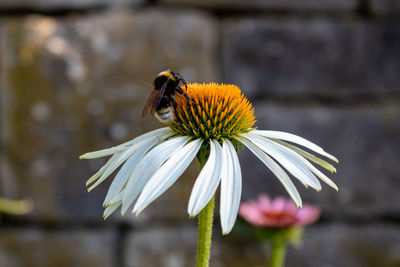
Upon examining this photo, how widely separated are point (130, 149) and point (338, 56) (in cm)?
141

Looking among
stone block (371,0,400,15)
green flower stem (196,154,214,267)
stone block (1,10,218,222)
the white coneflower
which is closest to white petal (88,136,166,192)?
the white coneflower

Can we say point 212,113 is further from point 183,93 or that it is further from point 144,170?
point 144,170

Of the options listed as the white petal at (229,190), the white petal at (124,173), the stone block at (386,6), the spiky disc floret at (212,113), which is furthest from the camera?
the stone block at (386,6)

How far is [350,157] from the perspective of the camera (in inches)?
72.7

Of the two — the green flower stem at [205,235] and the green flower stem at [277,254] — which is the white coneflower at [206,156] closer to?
the green flower stem at [205,235]

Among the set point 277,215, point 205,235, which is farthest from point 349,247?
point 205,235

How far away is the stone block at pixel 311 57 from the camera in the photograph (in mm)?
1821

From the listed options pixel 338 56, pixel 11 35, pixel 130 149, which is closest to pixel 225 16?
pixel 338 56

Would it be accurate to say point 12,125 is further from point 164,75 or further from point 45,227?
point 164,75

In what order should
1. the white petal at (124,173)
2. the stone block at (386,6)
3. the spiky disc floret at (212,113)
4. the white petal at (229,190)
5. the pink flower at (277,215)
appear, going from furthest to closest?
the stone block at (386,6) < the pink flower at (277,215) < the spiky disc floret at (212,113) < the white petal at (124,173) < the white petal at (229,190)

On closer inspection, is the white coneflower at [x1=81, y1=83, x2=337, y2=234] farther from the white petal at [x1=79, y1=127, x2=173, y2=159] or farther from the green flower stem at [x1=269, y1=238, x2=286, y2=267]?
the green flower stem at [x1=269, y1=238, x2=286, y2=267]

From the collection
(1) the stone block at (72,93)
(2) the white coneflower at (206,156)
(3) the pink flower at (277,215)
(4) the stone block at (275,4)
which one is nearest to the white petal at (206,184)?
(2) the white coneflower at (206,156)

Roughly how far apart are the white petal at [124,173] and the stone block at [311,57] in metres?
1.22

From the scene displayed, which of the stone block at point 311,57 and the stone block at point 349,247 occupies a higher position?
the stone block at point 311,57
